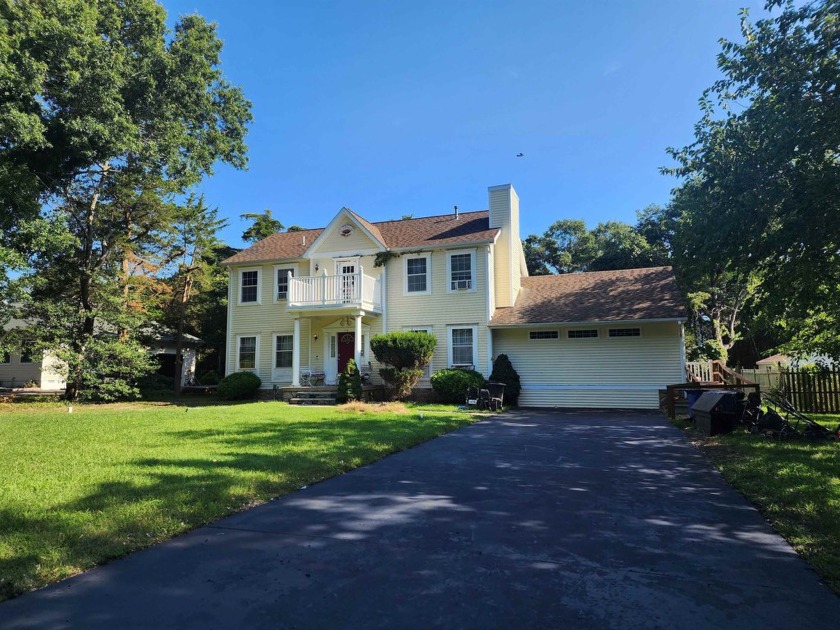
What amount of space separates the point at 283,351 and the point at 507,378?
9.88 metres

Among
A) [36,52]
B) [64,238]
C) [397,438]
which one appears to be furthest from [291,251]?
[397,438]

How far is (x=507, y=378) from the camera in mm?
18438

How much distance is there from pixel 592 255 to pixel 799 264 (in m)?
31.3

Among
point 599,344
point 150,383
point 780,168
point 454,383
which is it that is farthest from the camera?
point 150,383

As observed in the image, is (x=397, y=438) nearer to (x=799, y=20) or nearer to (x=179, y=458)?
(x=179, y=458)

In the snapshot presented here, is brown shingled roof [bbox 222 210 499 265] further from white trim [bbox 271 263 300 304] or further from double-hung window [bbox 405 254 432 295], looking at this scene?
double-hung window [bbox 405 254 432 295]

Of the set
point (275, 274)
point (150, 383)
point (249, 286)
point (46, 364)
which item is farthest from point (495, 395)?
point (46, 364)

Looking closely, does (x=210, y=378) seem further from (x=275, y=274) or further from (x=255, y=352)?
(x=275, y=274)

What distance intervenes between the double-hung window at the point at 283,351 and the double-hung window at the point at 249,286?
2.30 m

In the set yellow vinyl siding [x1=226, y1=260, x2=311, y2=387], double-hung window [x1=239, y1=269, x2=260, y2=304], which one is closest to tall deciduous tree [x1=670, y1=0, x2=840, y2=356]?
yellow vinyl siding [x1=226, y1=260, x2=311, y2=387]

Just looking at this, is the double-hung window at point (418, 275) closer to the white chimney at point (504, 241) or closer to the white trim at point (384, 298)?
the white trim at point (384, 298)

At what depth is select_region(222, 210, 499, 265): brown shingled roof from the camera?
2042 centimetres

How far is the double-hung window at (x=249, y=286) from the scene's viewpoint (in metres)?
22.8

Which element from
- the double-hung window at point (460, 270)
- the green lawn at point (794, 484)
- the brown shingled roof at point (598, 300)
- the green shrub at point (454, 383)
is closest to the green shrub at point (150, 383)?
the green shrub at point (454, 383)
